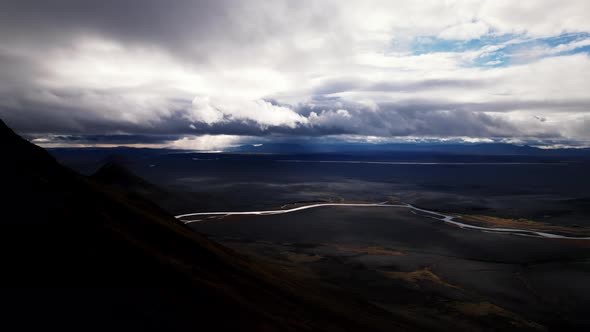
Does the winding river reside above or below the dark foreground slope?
below

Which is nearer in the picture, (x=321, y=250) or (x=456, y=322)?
(x=456, y=322)

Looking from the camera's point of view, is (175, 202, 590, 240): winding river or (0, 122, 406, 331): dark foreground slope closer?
(0, 122, 406, 331): dark foreground slope

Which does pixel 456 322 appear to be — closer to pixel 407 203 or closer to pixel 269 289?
pixel 269 289

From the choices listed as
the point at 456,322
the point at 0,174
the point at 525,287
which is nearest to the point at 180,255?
the point at 0,174

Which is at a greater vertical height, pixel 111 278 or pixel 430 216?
pixel 111 278

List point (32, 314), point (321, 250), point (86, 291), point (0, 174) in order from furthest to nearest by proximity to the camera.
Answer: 1. point (321, 250)
2. point (0, 174)
3. point (86, 291)
4. point (32, 314)

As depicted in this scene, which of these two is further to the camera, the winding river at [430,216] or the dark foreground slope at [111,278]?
the winding river at [430,216]

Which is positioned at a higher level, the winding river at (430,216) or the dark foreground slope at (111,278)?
the dark foreground slope at (111,278)

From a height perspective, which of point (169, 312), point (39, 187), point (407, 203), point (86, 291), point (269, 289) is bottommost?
point (407, 203)
